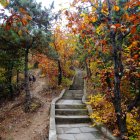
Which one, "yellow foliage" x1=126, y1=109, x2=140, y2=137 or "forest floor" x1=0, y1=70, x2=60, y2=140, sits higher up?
"yellow foliage" x1=126, y1=109, x2=140, y2=137

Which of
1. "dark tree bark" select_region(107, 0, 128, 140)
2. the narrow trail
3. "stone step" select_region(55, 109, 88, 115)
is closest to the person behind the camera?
"dark tree bark" select_region(107, 0, 128, 140)

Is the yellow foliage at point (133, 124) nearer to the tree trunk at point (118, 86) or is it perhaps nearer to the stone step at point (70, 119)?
the tree trunk at point (118, 86)

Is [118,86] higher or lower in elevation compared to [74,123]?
higher

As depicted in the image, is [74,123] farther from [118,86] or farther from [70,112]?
[118,86]

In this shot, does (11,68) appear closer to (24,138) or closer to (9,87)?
(9,87)

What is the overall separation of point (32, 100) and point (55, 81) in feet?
17.9

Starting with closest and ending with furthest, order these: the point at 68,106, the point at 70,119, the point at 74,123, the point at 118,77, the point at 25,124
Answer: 1. the point at 118,77
2. the point at 74,123
3. the point at 70,119
4. the point at 25,124
5. the point at 68,106

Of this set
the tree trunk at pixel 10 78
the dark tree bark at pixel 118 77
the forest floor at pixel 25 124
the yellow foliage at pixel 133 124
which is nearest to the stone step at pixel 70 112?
the forest floor at pixel 25 124

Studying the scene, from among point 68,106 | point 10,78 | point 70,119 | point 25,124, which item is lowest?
point 25,124

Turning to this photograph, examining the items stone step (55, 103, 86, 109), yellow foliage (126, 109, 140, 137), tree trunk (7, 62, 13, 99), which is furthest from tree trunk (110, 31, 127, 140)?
tree trunk (7, 62, 13, 99)

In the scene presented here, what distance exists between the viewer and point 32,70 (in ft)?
87.4

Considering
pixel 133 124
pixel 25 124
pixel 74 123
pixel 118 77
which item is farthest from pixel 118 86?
pixel 25 124

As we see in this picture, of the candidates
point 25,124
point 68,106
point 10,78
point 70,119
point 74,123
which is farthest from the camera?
point 10,78

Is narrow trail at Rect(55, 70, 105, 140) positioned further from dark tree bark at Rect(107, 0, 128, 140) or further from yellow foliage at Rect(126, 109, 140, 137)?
dark tree bark at Rect(107, 0, 128, 140)
